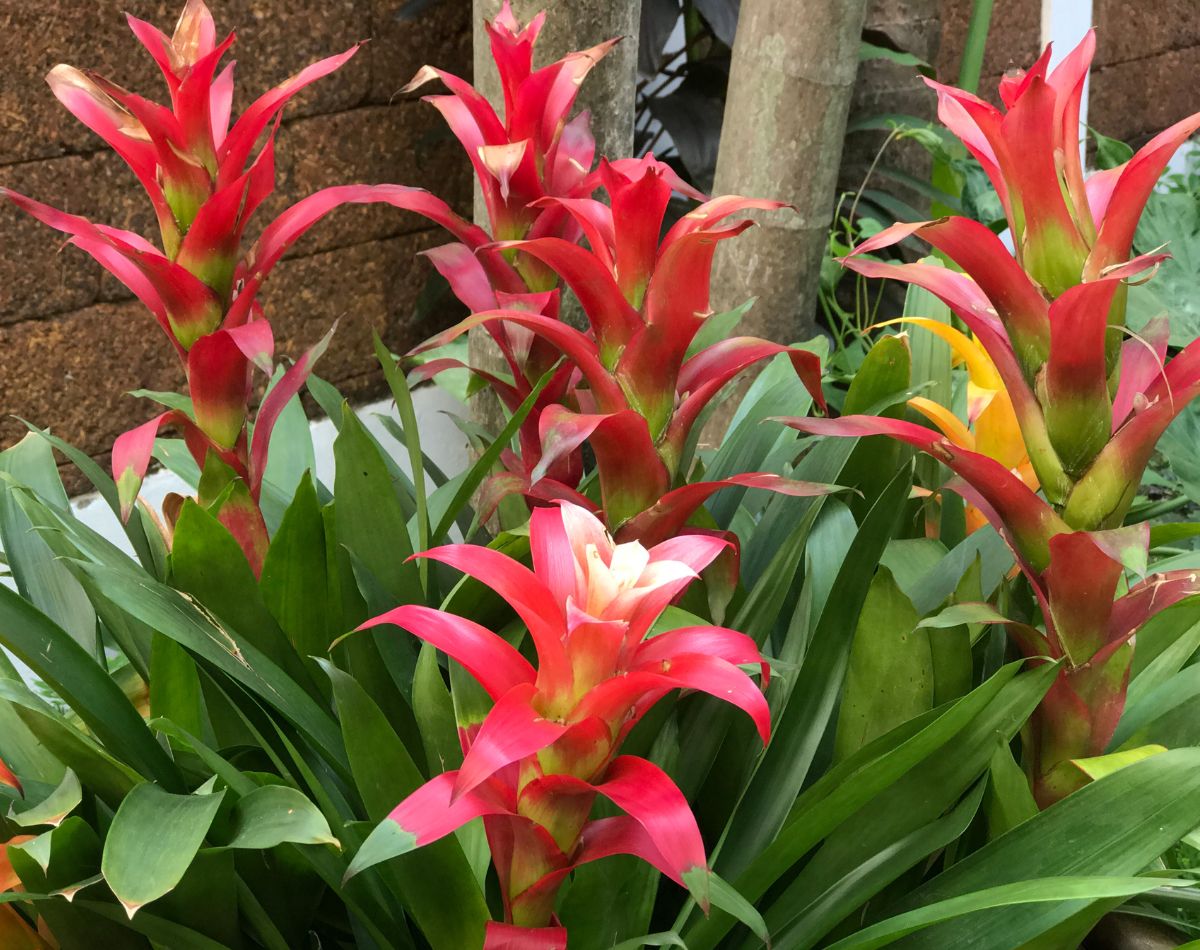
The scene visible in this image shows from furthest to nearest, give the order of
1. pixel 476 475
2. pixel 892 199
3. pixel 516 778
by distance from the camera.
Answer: pixel 892 199, pixel 476 475, pixel 516 778

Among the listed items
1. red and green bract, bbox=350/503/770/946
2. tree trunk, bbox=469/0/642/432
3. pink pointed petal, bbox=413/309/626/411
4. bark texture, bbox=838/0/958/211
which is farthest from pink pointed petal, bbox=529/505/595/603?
bark texture, bbox=838/0/958/211

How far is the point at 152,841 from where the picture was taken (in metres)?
0.52

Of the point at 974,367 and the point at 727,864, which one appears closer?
the point at 727,864

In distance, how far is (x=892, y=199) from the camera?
6.68ft

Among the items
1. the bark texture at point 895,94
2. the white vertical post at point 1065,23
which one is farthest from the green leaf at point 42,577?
the white vertical post at point 1065,23

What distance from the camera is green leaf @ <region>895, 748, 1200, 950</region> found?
552 mm

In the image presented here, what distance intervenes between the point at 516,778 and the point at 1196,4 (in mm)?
3388

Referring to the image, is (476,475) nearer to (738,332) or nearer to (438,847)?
(438,847)

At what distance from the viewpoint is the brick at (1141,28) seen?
2971 mm

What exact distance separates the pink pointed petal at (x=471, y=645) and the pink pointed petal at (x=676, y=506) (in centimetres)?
15

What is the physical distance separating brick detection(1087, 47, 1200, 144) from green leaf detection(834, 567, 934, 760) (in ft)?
9.09

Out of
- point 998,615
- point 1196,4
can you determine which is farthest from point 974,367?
point 1196,4

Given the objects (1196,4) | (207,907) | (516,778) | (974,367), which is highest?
(1196,4)

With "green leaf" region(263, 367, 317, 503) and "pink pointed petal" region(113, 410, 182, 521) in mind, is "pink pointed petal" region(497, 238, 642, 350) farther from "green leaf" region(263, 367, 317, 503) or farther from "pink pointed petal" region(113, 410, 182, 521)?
"green leaf" region(263, 367, 317, 503)
